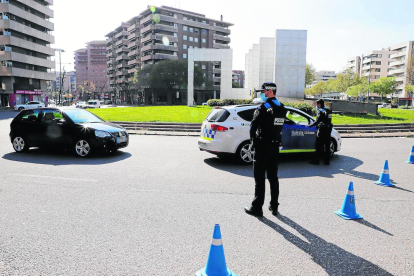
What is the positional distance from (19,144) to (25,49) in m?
62.1

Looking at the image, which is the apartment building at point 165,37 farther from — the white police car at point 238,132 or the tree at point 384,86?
the white police car at point 238,132

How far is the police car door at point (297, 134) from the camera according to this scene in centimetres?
854

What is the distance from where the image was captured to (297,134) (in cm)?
870

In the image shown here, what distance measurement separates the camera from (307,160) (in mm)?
9086

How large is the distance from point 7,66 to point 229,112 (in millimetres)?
61025

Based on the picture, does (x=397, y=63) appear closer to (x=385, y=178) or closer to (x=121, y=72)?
(x=121, y=72)

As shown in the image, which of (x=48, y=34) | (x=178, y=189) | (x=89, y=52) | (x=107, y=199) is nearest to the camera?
(x=107, y=199)

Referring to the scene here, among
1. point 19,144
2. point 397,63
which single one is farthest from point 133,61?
point 19,144

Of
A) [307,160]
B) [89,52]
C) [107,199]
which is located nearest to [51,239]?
[107,199]

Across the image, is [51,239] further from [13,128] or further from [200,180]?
[13,128]

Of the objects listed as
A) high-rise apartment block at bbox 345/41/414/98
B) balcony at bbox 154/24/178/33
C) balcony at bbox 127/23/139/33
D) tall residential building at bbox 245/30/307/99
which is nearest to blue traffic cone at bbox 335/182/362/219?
tall residential building at bbox 245/30/307/99

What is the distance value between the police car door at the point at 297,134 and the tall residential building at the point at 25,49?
5836 cm

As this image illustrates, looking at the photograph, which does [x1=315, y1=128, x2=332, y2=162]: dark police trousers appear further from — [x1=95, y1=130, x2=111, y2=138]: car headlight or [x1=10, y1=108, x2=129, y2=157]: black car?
[x1=95, y1=130, x2=111, y2=138]: car headlight

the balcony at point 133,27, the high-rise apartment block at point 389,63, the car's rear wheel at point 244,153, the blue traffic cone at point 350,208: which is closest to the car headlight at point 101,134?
the car's rear wheel at point 244,153
